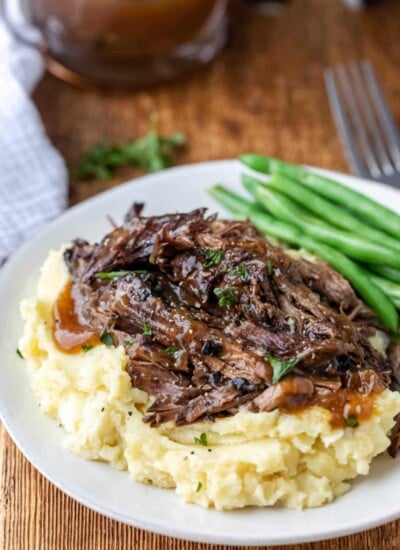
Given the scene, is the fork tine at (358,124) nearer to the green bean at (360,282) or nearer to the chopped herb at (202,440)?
the green bean at (360,282)

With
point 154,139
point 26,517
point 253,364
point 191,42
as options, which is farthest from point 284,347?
point 191,42

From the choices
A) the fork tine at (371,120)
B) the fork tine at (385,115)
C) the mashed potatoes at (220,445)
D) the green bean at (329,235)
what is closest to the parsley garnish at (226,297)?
the mashed potatoes at (220,445)

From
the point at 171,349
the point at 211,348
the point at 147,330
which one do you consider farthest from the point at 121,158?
the point at 211,348

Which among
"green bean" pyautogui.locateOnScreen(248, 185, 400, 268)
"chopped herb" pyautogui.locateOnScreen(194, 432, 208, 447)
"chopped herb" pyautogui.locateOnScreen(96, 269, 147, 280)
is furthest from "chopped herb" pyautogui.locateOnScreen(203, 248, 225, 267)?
"green bean" pyautogui.locateOnScreen(248, 185, 400, 268)

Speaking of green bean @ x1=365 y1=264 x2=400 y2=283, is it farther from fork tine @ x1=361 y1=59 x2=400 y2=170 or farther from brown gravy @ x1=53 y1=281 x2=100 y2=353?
brown gravy @ x1=53 y1=281 x2=100 y2=353

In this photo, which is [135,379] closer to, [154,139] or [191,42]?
[154,139]

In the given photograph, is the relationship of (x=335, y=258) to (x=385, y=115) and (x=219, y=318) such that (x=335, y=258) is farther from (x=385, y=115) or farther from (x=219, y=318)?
(x=385, y=115)
